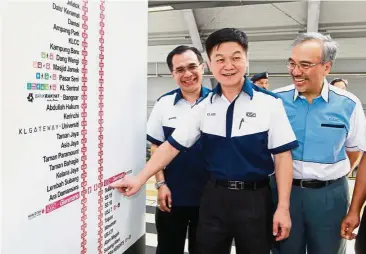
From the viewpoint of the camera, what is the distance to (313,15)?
5414 millimetres

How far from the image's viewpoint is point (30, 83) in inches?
32.6

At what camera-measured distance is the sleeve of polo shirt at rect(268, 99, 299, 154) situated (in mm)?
1413

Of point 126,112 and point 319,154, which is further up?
point 126,112

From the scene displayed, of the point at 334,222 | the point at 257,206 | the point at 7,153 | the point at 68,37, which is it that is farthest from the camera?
the point at 334,222

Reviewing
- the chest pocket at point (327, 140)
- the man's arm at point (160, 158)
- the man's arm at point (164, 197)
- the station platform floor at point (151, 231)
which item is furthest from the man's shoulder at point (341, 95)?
the station platform floor at point (151, 231)

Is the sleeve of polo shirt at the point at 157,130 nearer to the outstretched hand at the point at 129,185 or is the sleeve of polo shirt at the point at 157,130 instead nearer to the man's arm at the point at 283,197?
the outstretched hand at the point at 129,185

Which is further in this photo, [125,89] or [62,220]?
[125,89]

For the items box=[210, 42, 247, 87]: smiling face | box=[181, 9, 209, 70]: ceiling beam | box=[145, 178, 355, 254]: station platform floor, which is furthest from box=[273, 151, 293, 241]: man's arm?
box=[181, 9, 209, 70]: ceiling beam

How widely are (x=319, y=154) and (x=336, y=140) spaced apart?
0.11 m

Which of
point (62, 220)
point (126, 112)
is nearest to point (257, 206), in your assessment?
point (126, 112)

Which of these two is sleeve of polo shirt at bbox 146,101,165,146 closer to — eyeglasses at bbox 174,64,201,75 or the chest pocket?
eyeglasses at bbox 174,64,201,75

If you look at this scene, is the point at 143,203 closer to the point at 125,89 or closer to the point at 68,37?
the point at 125,89

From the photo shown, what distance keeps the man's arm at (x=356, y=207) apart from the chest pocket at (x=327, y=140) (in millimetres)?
215

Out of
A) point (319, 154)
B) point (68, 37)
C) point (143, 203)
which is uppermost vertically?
point (68, 37)
